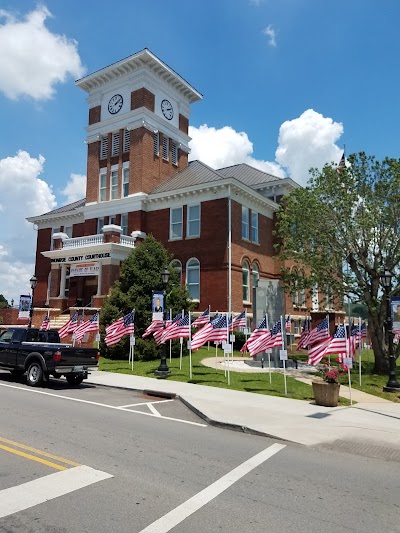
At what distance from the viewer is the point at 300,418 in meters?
10.5

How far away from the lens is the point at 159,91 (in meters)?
37.9

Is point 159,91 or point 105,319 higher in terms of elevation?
point 159,91

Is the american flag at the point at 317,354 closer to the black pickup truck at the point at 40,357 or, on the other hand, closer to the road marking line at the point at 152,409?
the road marking line at the point at 152,409

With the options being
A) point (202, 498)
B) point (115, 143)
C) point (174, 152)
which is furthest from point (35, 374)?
point (174, 152)

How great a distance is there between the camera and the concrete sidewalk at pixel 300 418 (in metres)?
8.39

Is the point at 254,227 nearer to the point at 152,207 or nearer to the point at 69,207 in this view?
the point at 152,207

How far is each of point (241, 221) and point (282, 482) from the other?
87.8 ft

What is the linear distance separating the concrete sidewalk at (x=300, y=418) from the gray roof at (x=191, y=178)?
2014cm

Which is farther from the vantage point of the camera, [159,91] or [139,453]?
[159,91]

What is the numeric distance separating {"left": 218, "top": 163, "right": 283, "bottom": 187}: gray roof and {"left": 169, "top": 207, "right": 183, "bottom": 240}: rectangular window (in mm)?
6782

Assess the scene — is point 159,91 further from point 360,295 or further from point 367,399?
point 367,399

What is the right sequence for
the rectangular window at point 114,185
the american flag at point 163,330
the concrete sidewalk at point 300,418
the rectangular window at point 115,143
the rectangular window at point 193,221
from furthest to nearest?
1. the rectangular window at point 115,143
2. the rectangular window at point 114,185
3. the rectangular window at point 193,221
4. the american flag at point 163,330
5. the concrete sidewalk at point 300,418

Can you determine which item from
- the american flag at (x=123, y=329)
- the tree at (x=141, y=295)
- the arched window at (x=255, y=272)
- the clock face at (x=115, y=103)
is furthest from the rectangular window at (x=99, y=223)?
the american flag at (x=123, y=329)

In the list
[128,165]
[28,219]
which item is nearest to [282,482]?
[128,165]
